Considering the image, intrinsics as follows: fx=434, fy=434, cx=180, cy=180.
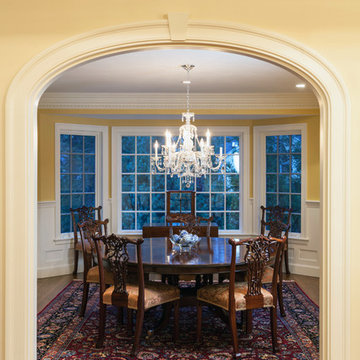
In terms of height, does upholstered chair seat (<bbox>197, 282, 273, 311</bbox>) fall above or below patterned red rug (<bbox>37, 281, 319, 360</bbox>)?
above

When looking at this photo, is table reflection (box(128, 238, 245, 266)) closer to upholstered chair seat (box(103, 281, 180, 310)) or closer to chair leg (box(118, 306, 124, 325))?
upholstered chair seat (box(103, 281, 180, 310))

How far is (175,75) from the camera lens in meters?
4.76

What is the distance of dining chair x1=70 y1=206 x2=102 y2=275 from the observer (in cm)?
605

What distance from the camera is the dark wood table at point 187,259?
358cm

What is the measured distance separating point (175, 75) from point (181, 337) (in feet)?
8.87

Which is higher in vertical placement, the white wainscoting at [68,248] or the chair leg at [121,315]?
the white wainscoting at [68,248]

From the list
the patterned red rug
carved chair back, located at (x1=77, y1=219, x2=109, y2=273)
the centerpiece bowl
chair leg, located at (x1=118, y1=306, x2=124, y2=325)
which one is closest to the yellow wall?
carved chair back, located at (x1=77, y1=219, x2=109, y2=273)

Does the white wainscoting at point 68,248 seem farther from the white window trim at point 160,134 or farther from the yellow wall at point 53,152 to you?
the white window trim at point 160,134

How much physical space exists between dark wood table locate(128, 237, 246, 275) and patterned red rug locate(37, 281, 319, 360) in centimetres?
64

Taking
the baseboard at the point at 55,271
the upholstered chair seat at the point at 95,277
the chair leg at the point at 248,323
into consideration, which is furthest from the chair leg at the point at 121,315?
the baseboard at the point at 55,271

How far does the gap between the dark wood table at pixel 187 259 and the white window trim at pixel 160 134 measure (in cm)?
226

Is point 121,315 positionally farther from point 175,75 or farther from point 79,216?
point 175,75
